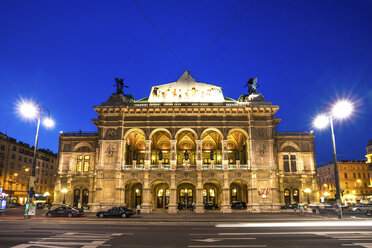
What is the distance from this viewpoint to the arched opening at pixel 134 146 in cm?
4606

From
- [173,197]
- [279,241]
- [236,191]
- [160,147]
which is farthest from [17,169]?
[279,241]

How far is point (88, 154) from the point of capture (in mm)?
46625

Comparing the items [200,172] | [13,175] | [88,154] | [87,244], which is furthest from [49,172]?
[87,244]

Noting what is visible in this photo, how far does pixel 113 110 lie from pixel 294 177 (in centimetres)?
3026

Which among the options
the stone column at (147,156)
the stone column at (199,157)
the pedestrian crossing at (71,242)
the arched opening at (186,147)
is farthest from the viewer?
the arched opening at (186,147)

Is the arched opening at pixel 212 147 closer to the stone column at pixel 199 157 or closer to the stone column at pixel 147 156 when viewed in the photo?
the stone column at pixel 199 157

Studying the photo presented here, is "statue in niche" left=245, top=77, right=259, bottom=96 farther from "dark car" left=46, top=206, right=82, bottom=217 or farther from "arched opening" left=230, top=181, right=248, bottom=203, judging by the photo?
"dark car" left=46, top=206, right=82, bottom=217

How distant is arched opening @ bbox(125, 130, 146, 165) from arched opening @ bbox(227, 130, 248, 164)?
15.4 m

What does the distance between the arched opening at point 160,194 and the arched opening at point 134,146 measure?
19.8 ft

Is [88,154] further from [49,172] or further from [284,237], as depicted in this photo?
[49,172]

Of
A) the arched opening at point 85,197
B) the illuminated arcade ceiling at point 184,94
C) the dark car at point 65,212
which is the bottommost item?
the dark car at point 65,212

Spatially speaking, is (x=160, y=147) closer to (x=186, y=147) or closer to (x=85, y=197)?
(x=186, y=147)

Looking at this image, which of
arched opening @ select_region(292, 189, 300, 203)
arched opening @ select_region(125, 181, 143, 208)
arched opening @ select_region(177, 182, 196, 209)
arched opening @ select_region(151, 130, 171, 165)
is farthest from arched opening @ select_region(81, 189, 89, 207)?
arched opening @ select_region(292, 189, 300, 203)

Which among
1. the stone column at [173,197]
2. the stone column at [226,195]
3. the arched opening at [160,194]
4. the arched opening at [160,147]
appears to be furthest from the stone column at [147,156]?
the stone column at [226,195]
